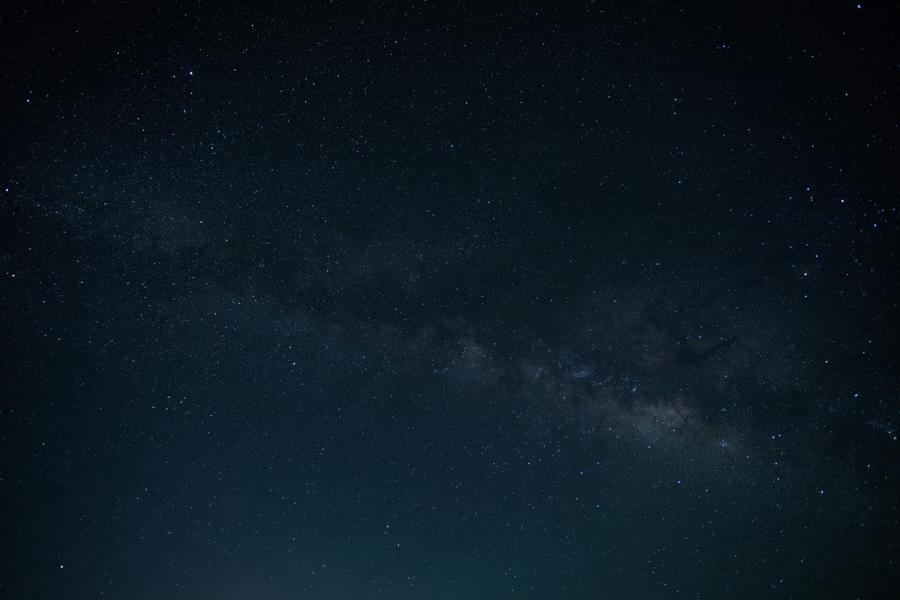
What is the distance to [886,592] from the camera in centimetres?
1741

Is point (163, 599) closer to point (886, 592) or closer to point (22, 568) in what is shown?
point (22, 568)

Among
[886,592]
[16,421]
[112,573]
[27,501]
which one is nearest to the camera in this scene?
[16,421]

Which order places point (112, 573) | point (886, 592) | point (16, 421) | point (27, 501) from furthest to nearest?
1. point (886, 592)
2. point (112, 573)
3. point (27, 501)
4. point (16, 421)

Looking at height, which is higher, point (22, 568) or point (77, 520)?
point (77, 520)

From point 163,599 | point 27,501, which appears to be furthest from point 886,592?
point 27,501

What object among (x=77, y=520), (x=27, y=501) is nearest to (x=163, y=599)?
(x=77, y=520)

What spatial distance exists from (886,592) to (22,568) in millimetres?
28054

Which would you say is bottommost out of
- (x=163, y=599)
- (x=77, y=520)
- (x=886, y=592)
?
(x=163, y=599)

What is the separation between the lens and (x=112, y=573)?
13.0 meters

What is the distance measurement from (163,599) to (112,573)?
155cm

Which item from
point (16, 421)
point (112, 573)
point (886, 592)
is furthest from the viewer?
point (886, 592)

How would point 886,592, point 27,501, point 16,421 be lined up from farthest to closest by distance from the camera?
point 886,592 < point 27,501 < point 16,421

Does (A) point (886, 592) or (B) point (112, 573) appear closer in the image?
(B) point (112, 573)

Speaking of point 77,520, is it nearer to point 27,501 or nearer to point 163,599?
point 27,501
